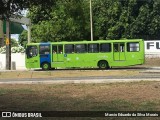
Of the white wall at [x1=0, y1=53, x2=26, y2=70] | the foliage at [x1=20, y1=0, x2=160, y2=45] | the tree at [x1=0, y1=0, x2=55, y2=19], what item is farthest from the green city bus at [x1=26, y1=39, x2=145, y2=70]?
the tree at [x1=0, y1=0, x2=55, y2=19]

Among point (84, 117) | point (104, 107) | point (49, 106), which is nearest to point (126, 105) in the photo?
point (104, 107)

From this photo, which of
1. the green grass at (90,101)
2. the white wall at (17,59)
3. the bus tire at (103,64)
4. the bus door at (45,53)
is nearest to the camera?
the green grass at (90,101)

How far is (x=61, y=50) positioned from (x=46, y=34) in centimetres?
1451

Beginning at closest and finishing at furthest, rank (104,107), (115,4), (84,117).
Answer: (84,117), (104,107), (115,4)

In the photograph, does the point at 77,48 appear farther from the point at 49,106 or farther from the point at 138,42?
the point at 49,106

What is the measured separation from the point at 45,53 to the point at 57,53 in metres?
1.15

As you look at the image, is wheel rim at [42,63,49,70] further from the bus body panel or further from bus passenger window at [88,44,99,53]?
bus passenger window at [88,44,99,53]

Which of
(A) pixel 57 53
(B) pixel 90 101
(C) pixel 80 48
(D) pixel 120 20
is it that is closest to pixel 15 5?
(B) pixel 90 101

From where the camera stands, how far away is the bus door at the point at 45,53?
132ft

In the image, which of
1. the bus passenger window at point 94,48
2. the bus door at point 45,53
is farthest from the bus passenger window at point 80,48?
the bus door at point 45,53

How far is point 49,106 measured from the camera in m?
12.3

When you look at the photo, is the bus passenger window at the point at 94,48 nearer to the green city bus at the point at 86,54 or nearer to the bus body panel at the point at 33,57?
the green city bus at the point at 86,54

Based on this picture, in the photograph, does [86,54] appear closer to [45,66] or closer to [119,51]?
[119,51]

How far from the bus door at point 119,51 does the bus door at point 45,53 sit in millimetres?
6007
